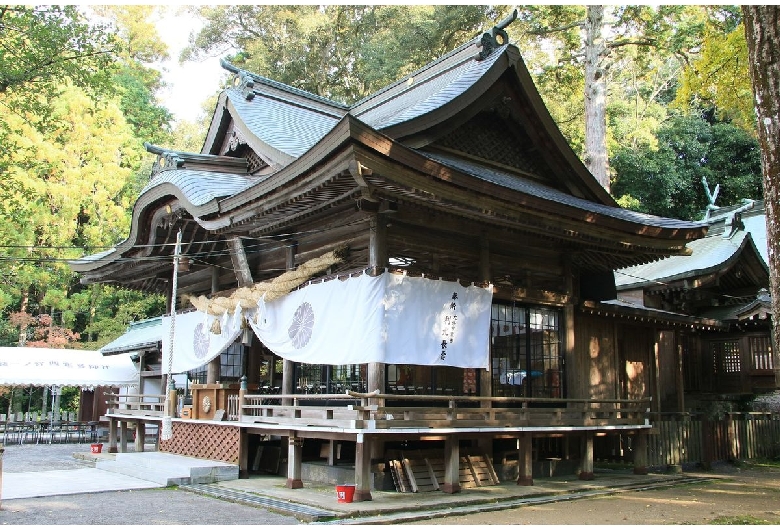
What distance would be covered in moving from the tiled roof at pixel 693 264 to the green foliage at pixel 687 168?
12.8 metres

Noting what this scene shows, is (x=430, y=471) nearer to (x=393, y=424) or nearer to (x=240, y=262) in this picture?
(x=393, y=424)

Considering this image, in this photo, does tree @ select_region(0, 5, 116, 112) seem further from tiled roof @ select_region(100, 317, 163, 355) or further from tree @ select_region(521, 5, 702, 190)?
tree @ select_region(521, 5, 702, 190)

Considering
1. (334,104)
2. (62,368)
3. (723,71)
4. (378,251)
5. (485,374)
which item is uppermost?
(334,104)

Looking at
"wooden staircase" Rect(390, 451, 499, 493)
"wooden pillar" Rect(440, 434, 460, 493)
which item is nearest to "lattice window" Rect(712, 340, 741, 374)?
"wooden staircase" Rect(390, 451, 499, 493)

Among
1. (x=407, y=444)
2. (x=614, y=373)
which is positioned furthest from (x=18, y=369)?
(x=614, y=373)

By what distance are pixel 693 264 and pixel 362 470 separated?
48.7 feet

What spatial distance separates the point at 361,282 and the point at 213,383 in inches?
218

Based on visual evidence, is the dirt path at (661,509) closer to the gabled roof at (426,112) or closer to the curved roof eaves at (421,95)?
the gabled roof at (426,112)

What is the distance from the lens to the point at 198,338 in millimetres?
16203

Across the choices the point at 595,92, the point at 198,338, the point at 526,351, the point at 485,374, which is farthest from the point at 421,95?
the point at 595,92

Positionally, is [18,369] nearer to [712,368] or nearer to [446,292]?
[446,292]

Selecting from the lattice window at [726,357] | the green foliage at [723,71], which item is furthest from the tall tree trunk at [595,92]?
the green foliage at [723,71]

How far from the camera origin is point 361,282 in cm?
1138

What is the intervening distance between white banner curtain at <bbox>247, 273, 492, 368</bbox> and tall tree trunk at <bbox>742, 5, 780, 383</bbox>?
5530 millimetres
